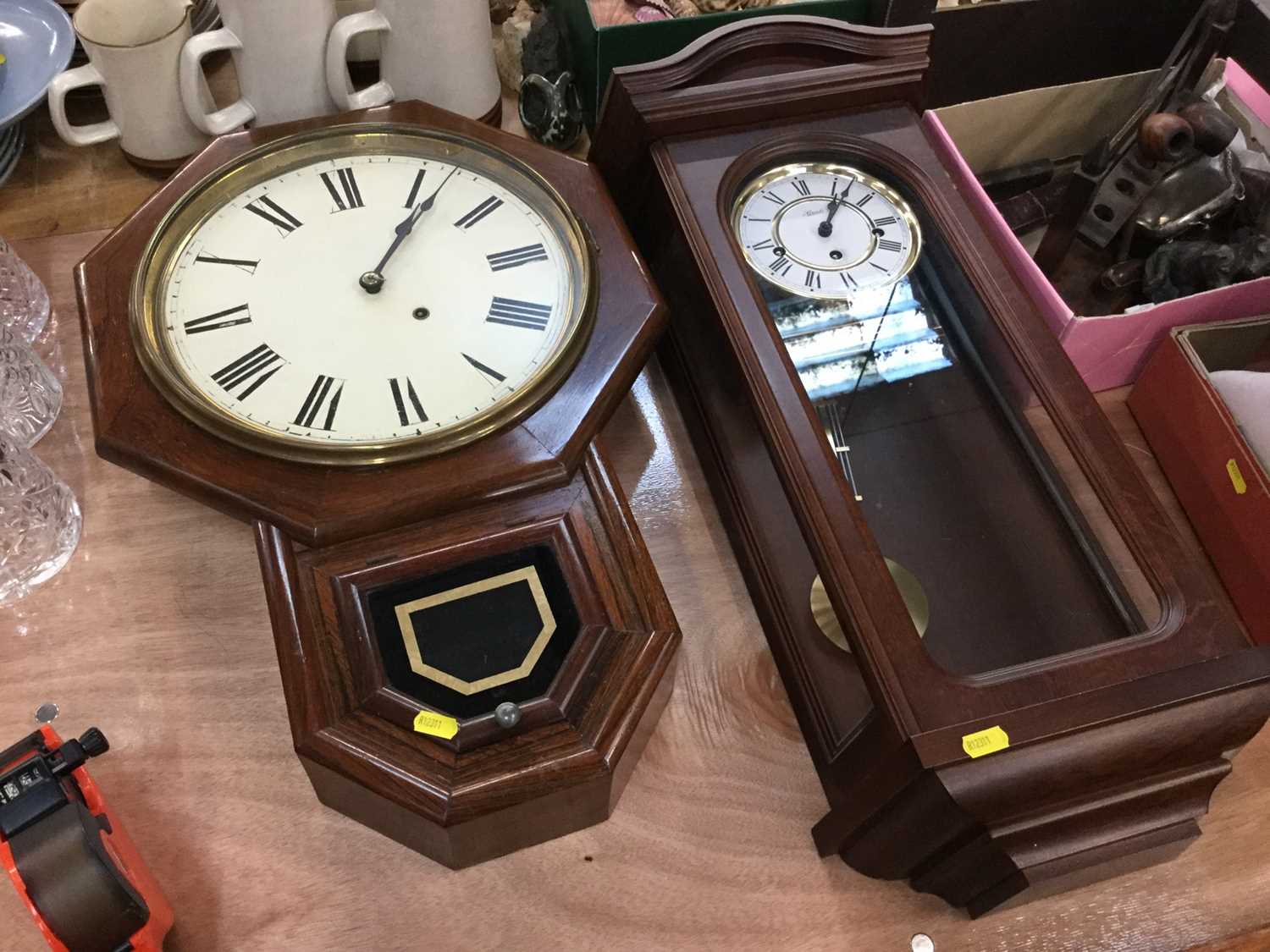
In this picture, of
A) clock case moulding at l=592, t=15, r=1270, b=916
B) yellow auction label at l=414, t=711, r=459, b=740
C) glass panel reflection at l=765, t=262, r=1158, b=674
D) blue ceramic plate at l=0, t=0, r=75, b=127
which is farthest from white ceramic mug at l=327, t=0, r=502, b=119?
yellow auction label at l=414, t=711, r=459, b=740

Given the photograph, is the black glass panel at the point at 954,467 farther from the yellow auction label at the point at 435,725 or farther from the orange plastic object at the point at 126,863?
the orange plastic object at the point at 126,863

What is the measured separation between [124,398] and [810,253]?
1.99 feet

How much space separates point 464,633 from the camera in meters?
0.81

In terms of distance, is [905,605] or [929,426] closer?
[905,605]

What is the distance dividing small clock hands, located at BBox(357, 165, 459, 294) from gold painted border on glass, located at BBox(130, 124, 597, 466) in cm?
5

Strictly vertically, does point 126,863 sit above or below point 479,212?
below

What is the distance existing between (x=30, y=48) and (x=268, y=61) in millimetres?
320

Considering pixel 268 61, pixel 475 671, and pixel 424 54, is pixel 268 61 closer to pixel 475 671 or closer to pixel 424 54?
pixel 424 54

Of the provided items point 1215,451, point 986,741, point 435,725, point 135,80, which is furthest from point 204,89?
point 1215,451

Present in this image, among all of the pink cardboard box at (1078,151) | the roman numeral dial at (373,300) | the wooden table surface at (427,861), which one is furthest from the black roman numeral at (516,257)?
the pink cardboard box at (1078,151)

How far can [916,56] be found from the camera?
105 centimetres

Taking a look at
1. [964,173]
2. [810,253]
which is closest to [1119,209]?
[964,173]

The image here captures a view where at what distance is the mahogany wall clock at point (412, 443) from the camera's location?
787 mm

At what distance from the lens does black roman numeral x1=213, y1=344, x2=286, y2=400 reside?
866 mm
